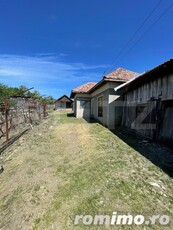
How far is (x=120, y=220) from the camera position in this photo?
206 centimetres

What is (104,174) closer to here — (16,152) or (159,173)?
(159,173)

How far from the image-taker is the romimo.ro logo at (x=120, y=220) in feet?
6.66

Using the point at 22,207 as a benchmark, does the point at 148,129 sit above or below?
above

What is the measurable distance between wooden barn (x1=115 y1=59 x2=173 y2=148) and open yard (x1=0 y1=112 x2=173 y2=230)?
3.12 feet

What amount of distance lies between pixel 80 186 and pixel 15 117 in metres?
6.87

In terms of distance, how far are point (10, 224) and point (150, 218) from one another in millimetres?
1999

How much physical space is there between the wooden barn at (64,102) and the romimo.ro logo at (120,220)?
3699 cm

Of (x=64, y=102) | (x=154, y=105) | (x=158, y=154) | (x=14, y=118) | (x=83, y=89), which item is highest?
(x=83, y=89)

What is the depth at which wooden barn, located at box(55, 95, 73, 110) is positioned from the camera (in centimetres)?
3875

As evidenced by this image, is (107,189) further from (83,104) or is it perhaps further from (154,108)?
(83,104)

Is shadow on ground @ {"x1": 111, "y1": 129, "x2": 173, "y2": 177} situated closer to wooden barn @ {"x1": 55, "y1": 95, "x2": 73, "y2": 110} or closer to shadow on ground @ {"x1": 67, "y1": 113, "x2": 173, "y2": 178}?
shadow on ground @ {"x1": 67, "y1": 113, "x2": 173, "y2": 178}

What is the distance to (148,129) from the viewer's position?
620 centimetres

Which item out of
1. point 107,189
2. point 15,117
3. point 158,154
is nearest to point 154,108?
point 158,154

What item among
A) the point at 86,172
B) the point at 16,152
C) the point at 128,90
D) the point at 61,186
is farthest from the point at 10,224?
the point at 128,90
